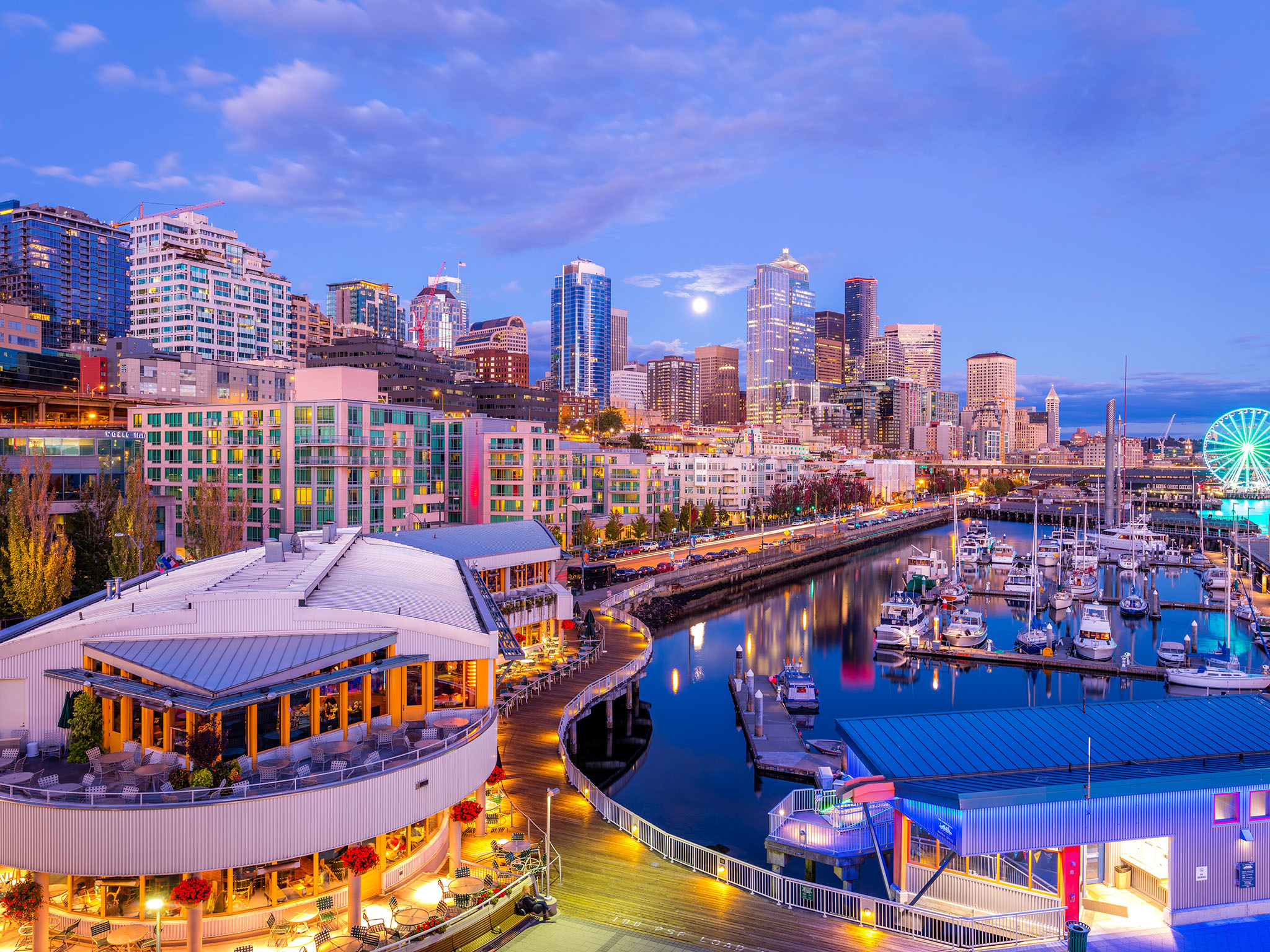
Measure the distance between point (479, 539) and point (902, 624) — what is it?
3949 centimetres

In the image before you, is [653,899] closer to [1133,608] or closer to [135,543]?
[135,543]

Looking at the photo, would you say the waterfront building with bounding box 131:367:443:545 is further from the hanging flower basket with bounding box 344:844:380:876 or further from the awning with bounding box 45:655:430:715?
the hanging flower basket with bounding box 344:844:380:876

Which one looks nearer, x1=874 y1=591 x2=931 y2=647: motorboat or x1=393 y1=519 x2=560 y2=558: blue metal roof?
x1=393 y1=519 x2=560 y2=558: blue metal roof

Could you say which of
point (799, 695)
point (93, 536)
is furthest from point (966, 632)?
point (93, 536)

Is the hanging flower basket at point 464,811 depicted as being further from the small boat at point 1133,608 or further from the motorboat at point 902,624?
the small boat at point 1133,608

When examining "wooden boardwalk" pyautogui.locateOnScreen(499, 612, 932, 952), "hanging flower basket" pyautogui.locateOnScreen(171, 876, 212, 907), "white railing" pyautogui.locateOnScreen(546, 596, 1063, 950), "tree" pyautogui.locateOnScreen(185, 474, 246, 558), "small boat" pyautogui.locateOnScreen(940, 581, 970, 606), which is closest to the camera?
"hanging flower basket" pyautogui.locateOnScreen(171, 876, 212, 907)

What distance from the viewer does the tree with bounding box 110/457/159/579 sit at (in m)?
56.5

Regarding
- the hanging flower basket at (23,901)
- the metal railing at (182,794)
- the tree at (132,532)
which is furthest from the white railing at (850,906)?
the tree at (132,532)

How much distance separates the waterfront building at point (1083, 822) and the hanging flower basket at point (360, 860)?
1302cm

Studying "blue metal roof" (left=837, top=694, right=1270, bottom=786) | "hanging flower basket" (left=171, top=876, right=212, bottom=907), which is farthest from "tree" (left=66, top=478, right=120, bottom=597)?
"blue metal roof" (left=837, top=694, right=1270, bottom=786)

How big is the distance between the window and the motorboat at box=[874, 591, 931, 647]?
1898 inches

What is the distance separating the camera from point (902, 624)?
7288 centimetres

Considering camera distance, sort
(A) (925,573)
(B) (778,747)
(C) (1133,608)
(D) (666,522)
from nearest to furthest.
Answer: (B) (778,747)
(C) (1133,608)
(A) (925,573)
(D) (666,522)

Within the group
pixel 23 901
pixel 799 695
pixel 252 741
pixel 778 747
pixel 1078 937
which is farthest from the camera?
pixel 799 695
